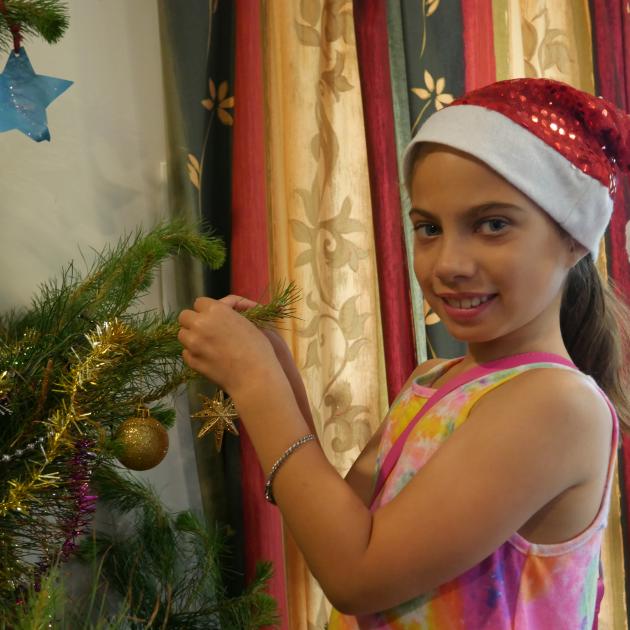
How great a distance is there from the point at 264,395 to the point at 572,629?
0.38 metres

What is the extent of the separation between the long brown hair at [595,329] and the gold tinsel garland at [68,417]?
0.49 meters

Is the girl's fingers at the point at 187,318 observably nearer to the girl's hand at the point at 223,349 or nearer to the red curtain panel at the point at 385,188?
the girl's hand at the point at 223,349

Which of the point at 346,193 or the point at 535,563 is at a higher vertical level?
the point at 346,193

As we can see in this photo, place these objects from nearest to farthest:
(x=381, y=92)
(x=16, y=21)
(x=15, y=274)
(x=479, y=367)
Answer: (x=16, y=21), (x=479, y=367), (x=15, y=274), (x=381, y=92)

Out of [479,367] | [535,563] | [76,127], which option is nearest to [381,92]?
[76,127]

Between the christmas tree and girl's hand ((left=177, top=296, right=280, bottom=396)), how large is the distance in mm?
43

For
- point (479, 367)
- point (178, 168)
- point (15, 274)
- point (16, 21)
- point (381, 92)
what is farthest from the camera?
point (381, 92)

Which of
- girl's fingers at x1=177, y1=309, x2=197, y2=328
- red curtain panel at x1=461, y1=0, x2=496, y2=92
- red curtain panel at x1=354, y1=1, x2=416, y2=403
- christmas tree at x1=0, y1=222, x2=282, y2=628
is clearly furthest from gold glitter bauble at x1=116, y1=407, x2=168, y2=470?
red curtain panel at x1=461, y1=0, x2=496, y2=92

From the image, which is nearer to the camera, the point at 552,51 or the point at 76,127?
the point at 76,127

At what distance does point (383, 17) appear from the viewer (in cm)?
127

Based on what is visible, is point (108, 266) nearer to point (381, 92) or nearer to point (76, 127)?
point (76, 127)

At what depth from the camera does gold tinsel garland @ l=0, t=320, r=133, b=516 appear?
59 centimetres

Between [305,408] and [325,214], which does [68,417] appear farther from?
[325,214]

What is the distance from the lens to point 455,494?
632 mm
